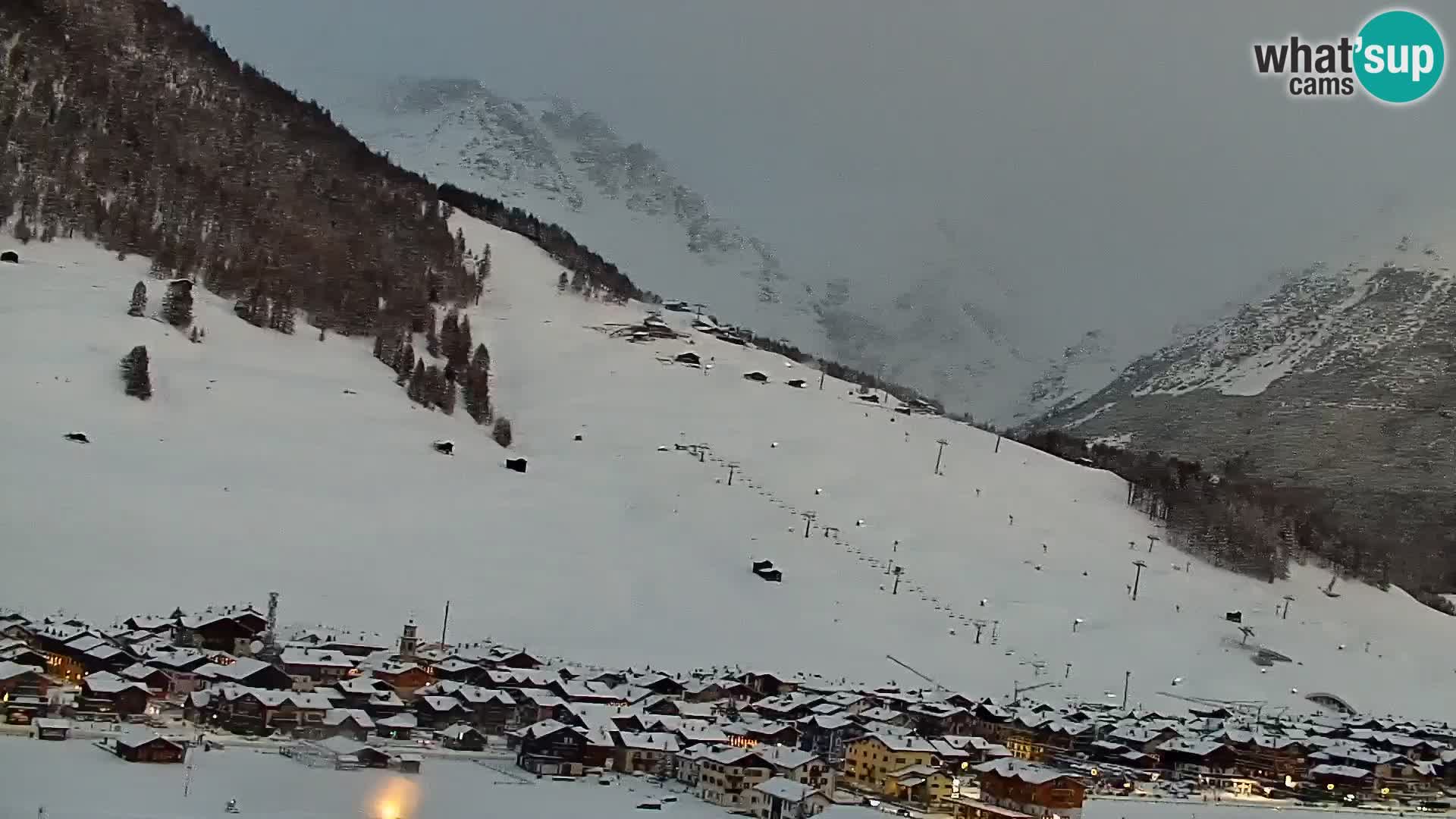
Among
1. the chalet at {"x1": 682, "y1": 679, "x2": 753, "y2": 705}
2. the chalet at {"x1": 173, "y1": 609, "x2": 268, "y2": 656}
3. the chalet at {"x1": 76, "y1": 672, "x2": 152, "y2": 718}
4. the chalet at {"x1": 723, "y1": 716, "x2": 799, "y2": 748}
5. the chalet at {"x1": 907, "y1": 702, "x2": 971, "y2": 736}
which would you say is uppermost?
the chalet at {"x1": 723, "y1": 716, "x2": 799, "y2": 748}

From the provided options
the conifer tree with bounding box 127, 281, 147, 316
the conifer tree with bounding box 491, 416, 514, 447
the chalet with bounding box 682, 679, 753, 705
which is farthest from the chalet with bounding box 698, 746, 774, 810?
the conifer tree with bounding box 127, 281, 147, 316

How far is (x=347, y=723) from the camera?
14.9 m

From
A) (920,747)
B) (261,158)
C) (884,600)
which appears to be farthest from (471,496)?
(261,158)

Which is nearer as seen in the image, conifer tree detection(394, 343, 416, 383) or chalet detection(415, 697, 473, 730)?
chalet detection(415, 697, 473, 730)

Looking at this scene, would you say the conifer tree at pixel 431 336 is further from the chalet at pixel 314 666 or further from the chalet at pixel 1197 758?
the chalet at pixel 1197 758

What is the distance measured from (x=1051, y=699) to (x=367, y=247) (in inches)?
1144

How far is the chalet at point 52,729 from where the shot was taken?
41.1 ft

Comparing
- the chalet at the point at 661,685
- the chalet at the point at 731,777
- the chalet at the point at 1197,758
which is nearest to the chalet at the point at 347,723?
the chalet at the point at 731,777

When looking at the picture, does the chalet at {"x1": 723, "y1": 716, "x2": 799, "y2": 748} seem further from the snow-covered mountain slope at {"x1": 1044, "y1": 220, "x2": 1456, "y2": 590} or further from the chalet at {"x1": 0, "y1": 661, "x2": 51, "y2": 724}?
the snow-covered mountain slope at {"x1": 1044, "y1": 220, "x2": 1456, "y2": 590}

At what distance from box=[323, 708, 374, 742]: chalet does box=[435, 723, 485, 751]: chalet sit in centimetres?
78

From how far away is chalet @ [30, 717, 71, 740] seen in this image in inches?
493

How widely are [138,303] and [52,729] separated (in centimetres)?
2237

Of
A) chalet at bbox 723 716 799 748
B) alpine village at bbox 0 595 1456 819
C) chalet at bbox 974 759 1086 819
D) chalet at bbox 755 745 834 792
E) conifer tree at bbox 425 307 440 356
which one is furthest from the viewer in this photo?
conifer tree at bbox 425 307 440 356

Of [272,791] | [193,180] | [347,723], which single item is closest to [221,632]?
[347,723]
